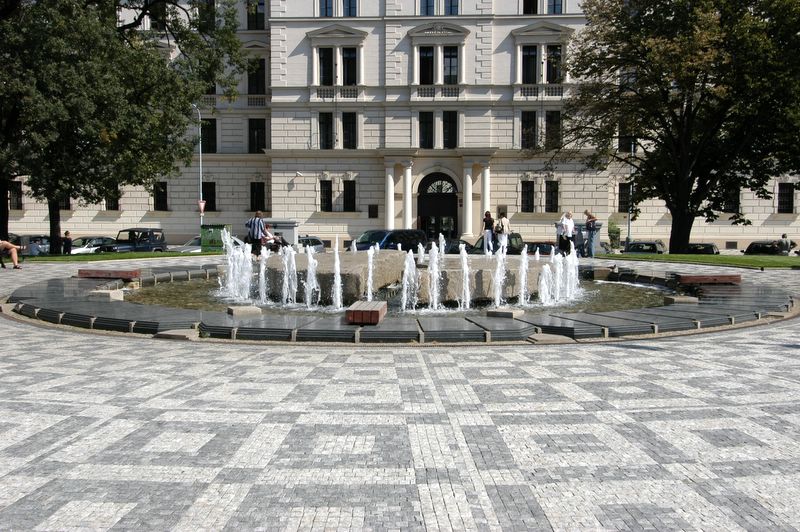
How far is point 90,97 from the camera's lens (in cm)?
2305

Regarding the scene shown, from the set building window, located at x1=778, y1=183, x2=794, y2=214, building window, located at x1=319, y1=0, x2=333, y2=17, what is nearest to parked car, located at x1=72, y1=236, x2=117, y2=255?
building window, located at x1=319, y1=0, x2=333, y2=17

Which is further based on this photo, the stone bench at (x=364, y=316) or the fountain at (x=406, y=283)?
the fountain at (x=406, y=283)

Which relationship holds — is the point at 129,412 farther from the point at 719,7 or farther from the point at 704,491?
the point at 719,7

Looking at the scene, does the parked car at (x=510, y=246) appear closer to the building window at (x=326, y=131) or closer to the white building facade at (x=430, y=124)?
the white building facade at (x=430, y=124)

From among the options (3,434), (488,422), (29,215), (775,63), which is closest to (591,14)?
(775,63)

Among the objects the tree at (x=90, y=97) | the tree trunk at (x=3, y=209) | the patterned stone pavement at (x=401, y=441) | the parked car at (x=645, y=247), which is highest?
the tree at (x=90, y=97)

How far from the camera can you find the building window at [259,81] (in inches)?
1619

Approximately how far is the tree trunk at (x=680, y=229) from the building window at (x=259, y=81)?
27796mm

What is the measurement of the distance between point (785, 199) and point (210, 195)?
3894 cm

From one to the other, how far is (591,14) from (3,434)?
27607 millimetres

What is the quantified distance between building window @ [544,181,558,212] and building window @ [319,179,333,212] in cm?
1410

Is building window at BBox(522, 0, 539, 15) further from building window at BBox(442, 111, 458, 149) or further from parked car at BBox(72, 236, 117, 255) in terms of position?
parked car at BBox(72, 236, 117, 255)

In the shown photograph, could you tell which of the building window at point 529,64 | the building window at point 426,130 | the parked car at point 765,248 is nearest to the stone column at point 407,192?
the building window at point 426,130

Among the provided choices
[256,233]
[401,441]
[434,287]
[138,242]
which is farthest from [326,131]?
[401,441]
